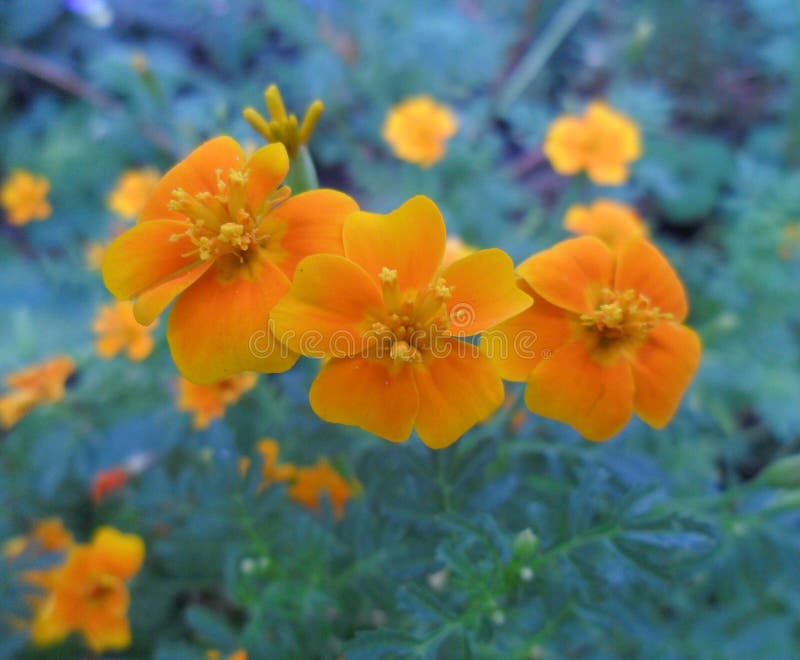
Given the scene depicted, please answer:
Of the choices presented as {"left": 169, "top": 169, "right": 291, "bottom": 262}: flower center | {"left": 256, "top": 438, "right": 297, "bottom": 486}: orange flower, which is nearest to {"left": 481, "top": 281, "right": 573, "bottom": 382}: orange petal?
{"left": 169, "top": 169, "right": 291, "bottom": 262}: flower center

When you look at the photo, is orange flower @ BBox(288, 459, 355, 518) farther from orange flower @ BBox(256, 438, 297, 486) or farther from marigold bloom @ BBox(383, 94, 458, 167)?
marigold bloom @ BBox(383, 94, 458, 167)

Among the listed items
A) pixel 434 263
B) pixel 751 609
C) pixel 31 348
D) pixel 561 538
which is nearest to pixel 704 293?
pixel 751 609

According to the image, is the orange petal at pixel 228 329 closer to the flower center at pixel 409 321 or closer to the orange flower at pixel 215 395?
the flower center at pixel 409 321

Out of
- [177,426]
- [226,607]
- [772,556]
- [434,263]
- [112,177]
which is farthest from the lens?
[112,177]

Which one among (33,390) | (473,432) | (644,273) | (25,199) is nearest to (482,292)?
(644,273)

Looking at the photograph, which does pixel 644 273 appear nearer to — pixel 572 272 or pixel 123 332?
pixel 572 272

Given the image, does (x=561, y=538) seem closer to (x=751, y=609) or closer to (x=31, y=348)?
(x=751, y=609)
